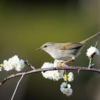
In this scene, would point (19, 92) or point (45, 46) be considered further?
point (19, 92)

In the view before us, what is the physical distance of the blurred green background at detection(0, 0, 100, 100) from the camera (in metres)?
6.42

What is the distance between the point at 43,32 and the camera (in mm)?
8875

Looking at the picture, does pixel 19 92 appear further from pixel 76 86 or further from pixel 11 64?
pixel 11 64

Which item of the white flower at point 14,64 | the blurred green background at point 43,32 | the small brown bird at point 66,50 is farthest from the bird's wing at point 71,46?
the blurred green background at point 43,32

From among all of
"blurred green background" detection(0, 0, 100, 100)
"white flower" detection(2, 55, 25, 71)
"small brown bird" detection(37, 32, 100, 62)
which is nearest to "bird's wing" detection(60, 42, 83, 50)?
"small brown bird" detection(37, 32, 100, 62)

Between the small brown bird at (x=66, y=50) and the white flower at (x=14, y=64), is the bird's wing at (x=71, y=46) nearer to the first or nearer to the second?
the small brown bird at (x=66, y=50)

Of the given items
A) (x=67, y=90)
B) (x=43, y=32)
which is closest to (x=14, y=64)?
(x=67, y=90)

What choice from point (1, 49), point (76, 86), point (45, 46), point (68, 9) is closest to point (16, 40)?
point (1, 49)

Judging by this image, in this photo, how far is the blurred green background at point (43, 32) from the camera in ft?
21.1

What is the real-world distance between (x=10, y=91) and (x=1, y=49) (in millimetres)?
1488

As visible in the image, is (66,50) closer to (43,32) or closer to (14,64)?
(14,64)

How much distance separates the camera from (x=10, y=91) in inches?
242

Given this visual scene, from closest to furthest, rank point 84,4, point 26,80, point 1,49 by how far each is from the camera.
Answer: point 26,80, point 1,49, point 84,4

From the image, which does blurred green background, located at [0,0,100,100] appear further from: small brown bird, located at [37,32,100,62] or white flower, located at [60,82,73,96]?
white flower, located at [60,82,73,96]
